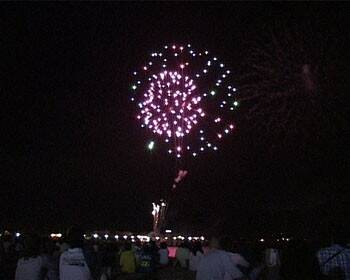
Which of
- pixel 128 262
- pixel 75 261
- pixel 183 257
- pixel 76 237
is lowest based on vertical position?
pixel 75 261

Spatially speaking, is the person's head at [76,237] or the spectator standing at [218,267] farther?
the spectator standing at [218,267]

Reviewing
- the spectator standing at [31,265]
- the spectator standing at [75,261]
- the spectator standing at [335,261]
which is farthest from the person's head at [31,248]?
the spectator standing at [335,261]

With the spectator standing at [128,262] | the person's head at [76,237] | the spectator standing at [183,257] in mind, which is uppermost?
the spectator standing at [183,257]

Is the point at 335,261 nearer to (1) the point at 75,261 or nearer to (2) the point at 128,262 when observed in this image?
(1) the point at 75,261

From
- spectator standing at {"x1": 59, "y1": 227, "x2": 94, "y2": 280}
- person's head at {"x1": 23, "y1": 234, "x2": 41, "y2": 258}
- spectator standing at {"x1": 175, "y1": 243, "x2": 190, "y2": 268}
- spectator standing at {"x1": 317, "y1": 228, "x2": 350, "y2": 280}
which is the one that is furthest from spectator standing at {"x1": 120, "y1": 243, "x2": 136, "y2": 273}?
spectator standing at {"x1": 317, "y1": 228, "x2": 350, "y2": 280}

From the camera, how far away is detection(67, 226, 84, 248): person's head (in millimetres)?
7617

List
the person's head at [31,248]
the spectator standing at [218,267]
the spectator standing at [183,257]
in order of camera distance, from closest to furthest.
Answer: the spectator standing at [218,267] < the person's head at [31,248] < the spectator standing at [183,257]

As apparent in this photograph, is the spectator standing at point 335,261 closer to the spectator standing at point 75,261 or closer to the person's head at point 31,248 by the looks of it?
the spectator standing at point 75,261

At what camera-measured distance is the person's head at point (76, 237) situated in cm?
762

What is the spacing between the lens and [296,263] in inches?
265

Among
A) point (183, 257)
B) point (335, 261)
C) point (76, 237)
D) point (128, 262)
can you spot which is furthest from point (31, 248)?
point (183, 257)

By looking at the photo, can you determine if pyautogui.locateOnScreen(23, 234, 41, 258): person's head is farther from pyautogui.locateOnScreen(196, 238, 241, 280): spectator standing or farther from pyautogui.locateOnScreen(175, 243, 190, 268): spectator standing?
pyautogui.locateOnScreen(175, 243, 190, 268): spectator standing

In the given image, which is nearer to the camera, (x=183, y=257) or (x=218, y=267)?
(x=218, y=267)

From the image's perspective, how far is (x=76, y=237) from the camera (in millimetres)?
7617
